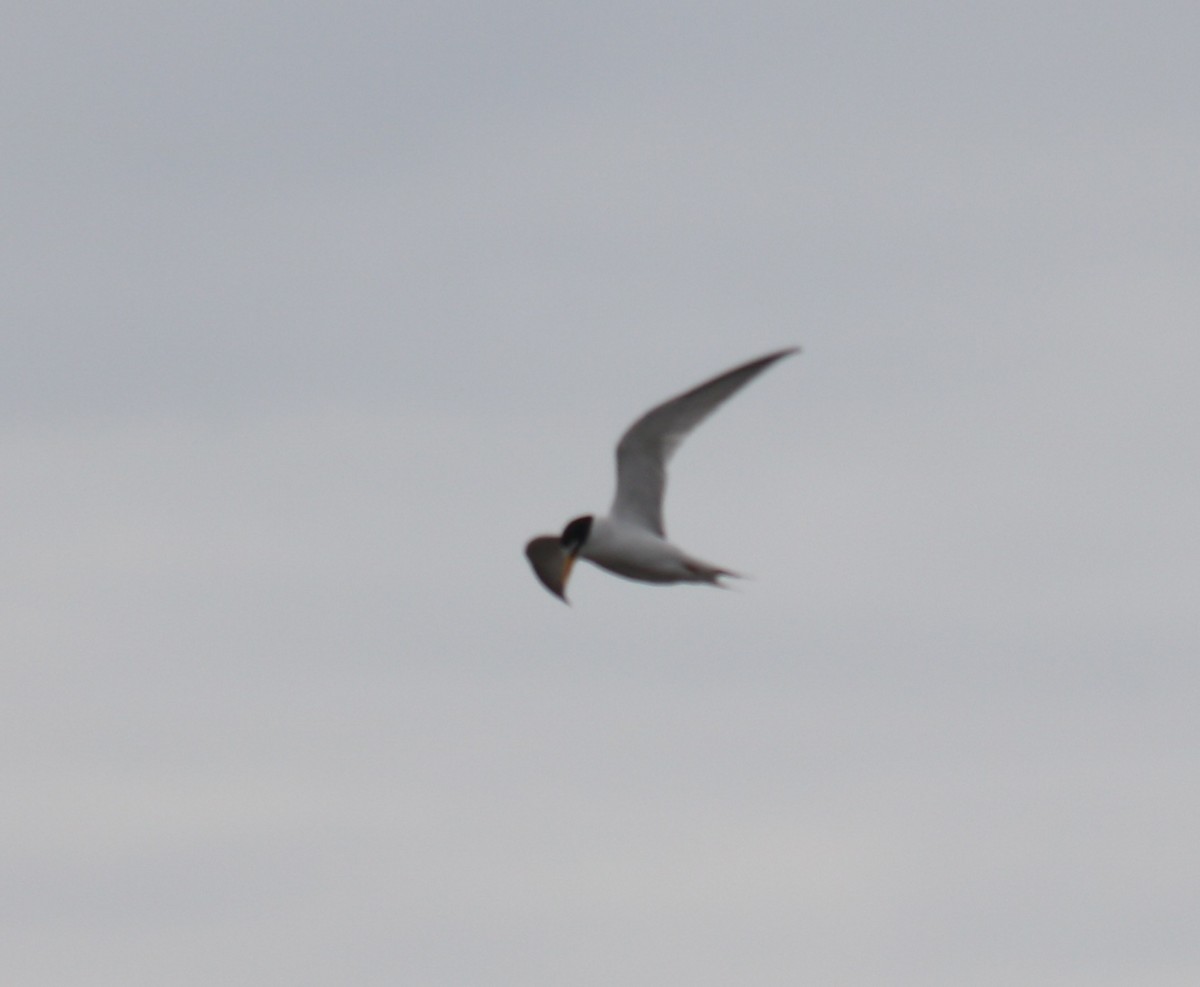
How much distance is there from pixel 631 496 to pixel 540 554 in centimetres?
170

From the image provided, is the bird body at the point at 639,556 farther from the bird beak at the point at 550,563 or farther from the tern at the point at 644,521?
the bird beak at the point at 550,563

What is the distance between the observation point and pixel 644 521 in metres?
30.6

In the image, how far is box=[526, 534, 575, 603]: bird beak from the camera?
101 ft

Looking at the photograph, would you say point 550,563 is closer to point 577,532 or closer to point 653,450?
point 577,532

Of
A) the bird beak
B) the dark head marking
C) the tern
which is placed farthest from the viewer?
the bird beak

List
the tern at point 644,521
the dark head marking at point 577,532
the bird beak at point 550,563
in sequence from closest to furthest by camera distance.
Result: the tern at point 644,521 < the dark head marking at point 577,532 < the bird beak at point 550,563

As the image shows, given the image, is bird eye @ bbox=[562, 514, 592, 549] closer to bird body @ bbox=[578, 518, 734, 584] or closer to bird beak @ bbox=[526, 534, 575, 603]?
bird body @ bbox=[578, 518, 734, 584]

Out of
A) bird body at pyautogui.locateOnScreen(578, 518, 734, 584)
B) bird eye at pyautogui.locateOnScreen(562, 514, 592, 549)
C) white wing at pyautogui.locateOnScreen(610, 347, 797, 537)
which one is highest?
white wing at pyautogui.locateOnScreen(610, 347, 797, 537)

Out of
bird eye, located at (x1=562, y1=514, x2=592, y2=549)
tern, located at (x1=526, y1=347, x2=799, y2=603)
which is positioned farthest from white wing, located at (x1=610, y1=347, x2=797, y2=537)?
bird eye, located at (x1=562, y1=514, x2=592, y2=549)

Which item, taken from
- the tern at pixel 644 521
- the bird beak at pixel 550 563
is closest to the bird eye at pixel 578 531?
the tern at pixel 644 521

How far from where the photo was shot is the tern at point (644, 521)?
95.9 ft

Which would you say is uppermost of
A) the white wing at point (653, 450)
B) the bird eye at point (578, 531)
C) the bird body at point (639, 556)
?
the white wing at point (653, 450)

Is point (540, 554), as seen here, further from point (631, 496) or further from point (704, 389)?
point (704, 389)

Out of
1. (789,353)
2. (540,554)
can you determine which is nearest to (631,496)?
(540,554)
